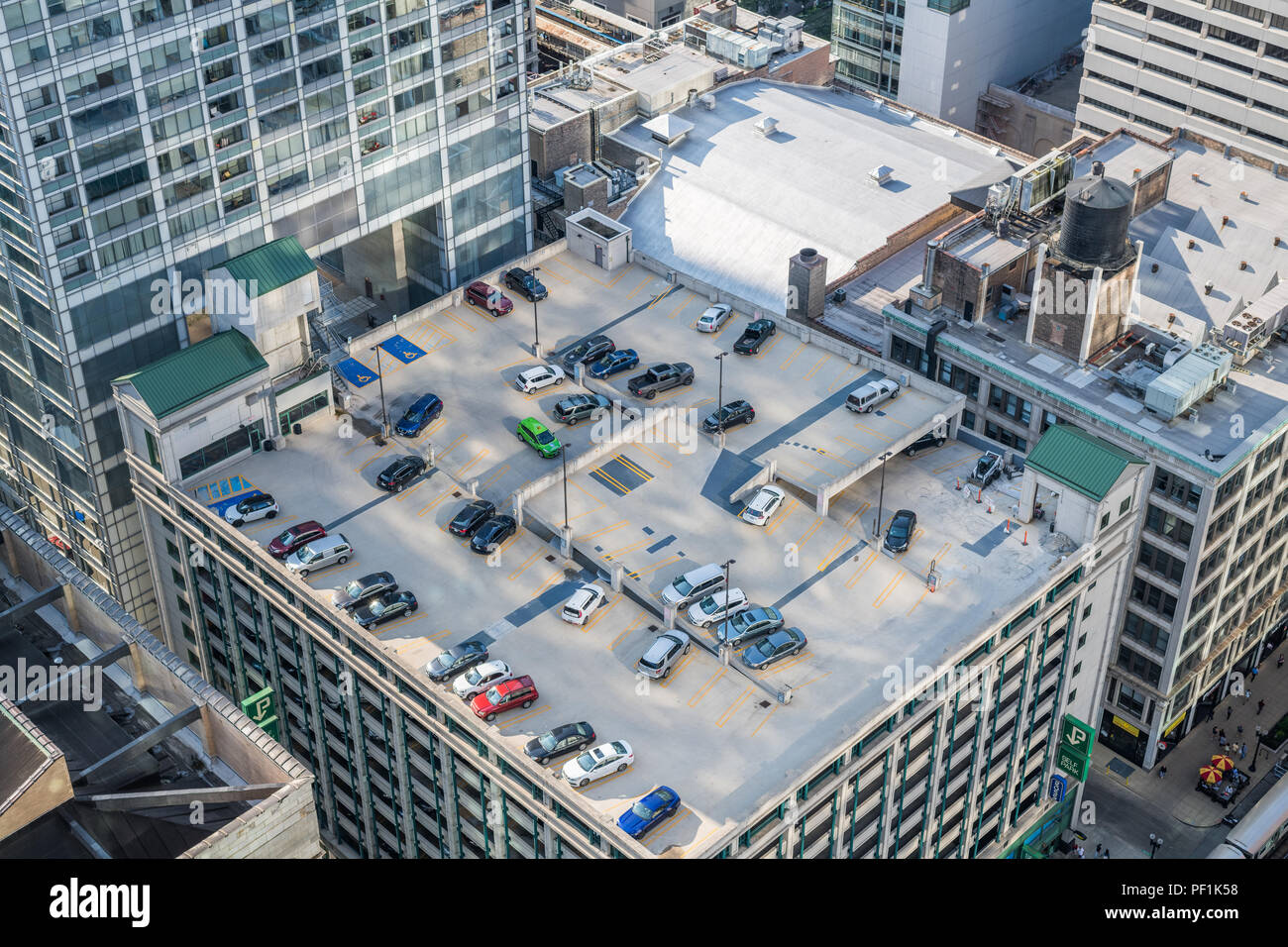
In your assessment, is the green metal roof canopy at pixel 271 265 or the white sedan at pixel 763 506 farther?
the green metal roof canopy at pixel 271 265

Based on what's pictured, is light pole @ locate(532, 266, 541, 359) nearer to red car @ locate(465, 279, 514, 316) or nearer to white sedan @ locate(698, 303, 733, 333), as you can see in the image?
red car @ locate(465, 279, 514, 316)

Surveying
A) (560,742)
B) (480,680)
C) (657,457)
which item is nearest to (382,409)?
(657,457)

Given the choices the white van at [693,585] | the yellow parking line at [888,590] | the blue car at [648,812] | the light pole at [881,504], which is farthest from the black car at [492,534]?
the yellow parking line at [888,590]

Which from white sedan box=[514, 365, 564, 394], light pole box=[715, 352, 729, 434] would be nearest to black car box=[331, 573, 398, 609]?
white sedan box=[514, 365, 564, 394]

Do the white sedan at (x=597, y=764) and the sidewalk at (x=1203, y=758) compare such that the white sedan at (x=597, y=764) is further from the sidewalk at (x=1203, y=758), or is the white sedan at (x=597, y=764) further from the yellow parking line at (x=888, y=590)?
the sidewalk at (x=1203, y=758)

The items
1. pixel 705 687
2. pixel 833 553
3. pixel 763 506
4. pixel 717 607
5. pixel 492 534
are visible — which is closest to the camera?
pixel 705 687

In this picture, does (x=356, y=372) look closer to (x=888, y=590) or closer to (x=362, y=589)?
(x=362, y=589)
